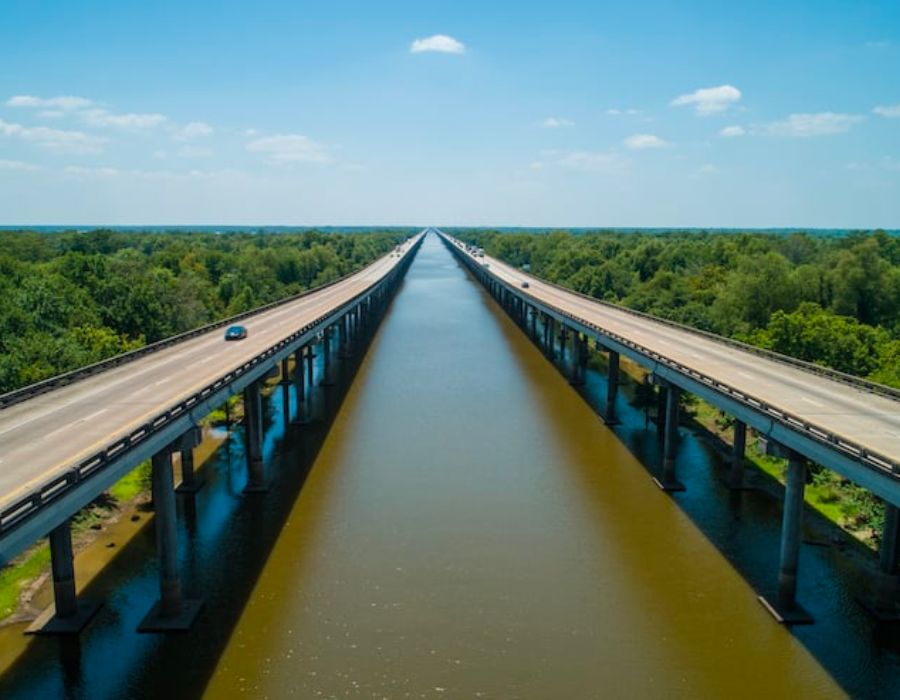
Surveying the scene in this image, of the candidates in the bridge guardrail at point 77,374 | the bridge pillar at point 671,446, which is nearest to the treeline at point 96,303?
the bridge guardrail at point 77,374

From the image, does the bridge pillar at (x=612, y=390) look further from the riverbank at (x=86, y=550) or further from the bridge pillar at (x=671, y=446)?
the riverbank at (x=86, y=550)

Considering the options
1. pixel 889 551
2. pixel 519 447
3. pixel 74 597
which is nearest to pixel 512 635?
pixel 889 551

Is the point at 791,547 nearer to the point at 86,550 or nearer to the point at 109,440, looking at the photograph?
the point at 109,440

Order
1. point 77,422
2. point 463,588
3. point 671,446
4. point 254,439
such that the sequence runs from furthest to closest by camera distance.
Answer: point 671,446
point 254,439
point 463,588
point 77,422

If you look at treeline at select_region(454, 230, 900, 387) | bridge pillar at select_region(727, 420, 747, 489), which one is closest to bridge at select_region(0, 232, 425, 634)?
bridge pillar at select_region(727, 420, 747, 489)

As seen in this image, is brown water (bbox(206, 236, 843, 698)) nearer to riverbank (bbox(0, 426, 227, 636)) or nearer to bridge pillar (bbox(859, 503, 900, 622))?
bridge pillar (bbox(859, 503, 900, 622))

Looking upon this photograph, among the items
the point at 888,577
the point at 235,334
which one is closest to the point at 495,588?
the point at 888,577

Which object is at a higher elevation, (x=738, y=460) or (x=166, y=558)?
(x=166, y=558)
